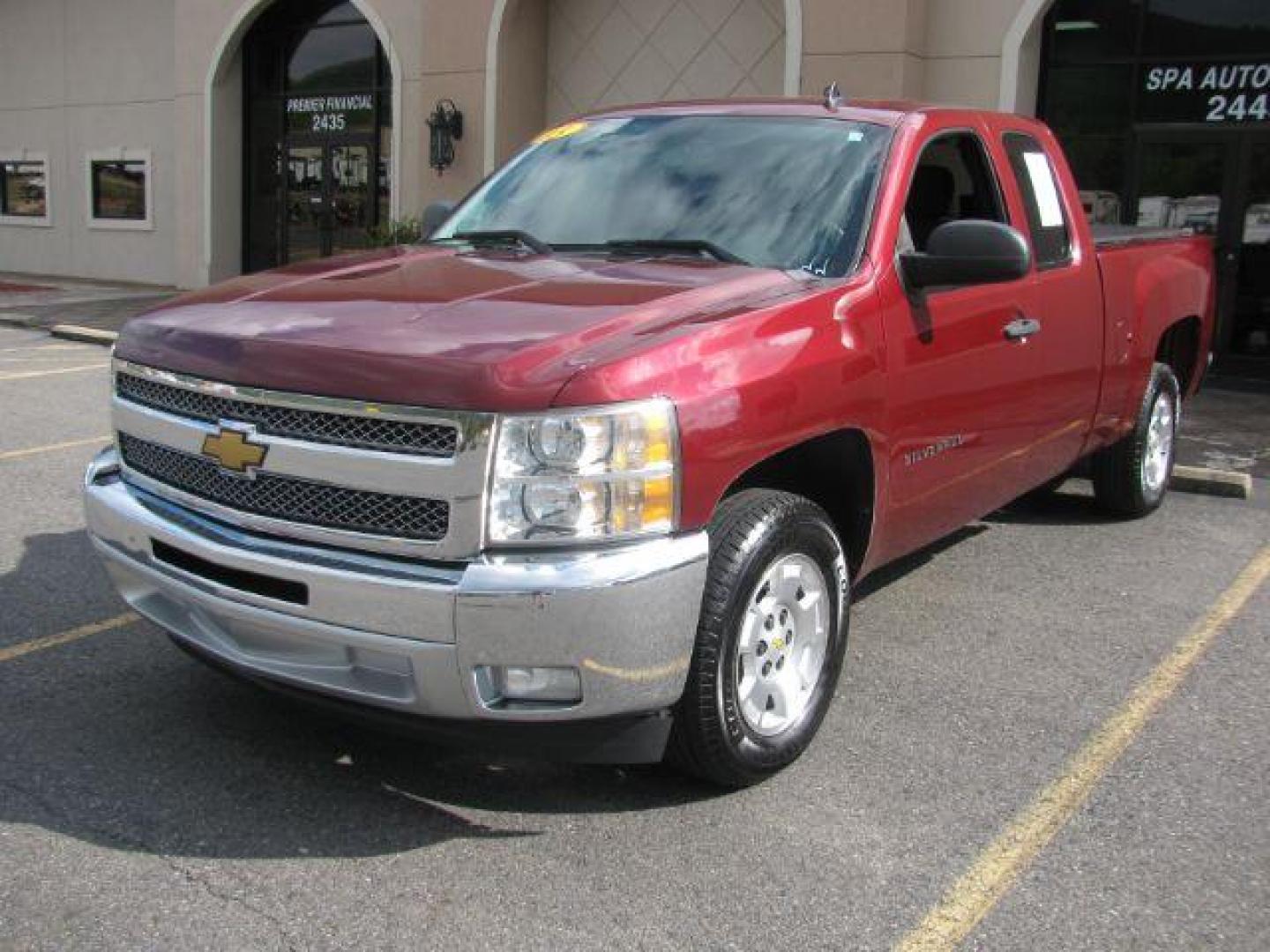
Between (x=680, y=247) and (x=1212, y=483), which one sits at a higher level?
(x=680, y=247)

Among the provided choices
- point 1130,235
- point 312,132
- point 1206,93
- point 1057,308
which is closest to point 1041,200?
point 1057,308

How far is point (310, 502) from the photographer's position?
10.8 feet

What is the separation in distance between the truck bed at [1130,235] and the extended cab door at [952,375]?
3.74ft

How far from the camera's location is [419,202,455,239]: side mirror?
5207 mm

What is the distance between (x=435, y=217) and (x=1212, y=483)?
5116 millimetres

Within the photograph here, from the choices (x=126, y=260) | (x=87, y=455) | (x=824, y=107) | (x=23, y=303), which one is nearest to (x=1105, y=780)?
(x=824, y=107)

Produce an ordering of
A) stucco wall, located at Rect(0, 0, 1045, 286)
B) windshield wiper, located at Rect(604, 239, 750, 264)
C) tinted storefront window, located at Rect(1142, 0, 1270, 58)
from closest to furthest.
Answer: windshield wiper, located at Rect(604, 239, 750, 264)
tinted storefront window, located at Rect(1142, 0, 1270, 58)
stucco wall, located at Rect(0, 0, 1045, 286)

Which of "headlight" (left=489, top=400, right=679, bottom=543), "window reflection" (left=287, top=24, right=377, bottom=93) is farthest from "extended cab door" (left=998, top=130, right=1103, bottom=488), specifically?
"window reflection" (left=287, top=24, right=377, bottom=93)

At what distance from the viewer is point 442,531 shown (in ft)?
10.2

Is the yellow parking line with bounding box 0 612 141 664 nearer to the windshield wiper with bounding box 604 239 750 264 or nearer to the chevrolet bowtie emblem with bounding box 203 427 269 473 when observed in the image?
the chevrolet bowtie emblem with bounding box 203 427 269 473

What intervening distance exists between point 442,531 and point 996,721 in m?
2.13

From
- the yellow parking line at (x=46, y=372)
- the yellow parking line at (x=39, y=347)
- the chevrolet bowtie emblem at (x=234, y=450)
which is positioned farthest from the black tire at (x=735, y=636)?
the yellow parking line at (x=39, y=347)

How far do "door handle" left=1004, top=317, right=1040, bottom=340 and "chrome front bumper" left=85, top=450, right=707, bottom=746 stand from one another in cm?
210

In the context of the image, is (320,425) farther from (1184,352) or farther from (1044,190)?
(1184,352)
